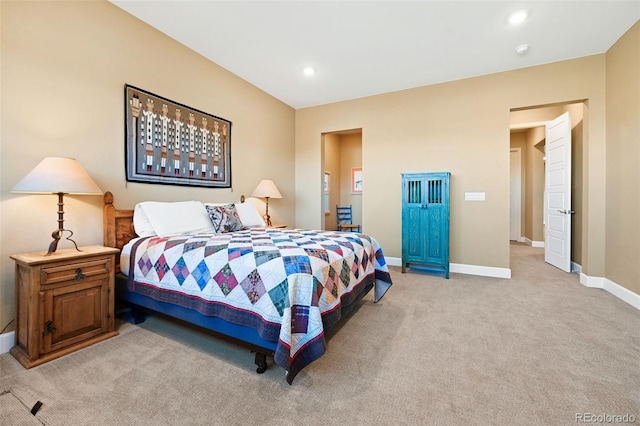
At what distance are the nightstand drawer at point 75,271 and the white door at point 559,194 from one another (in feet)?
18.7

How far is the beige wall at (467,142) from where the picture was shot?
3.28 meters

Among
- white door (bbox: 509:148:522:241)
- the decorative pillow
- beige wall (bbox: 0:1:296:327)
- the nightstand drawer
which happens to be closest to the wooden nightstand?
the nightstand drawer

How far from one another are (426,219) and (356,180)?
3.65 meters

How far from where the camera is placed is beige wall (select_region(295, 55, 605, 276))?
129 inches

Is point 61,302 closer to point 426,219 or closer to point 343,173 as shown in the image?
point 426,219

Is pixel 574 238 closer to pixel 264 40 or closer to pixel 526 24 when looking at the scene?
pixel 526 24

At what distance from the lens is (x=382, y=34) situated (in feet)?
9.53

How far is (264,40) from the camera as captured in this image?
301cm

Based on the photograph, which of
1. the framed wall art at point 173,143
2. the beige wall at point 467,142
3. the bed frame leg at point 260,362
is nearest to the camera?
the bed frame leg at point 260,362

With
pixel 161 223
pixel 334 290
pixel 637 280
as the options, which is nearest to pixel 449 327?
pixel 334 290

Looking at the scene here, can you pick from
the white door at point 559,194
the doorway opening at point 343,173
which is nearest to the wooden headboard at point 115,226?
the doorway opening at point 343,173

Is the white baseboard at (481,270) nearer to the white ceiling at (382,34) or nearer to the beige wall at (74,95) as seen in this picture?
the white ceiling at (382,34)

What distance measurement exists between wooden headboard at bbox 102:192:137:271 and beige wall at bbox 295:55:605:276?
320cm
